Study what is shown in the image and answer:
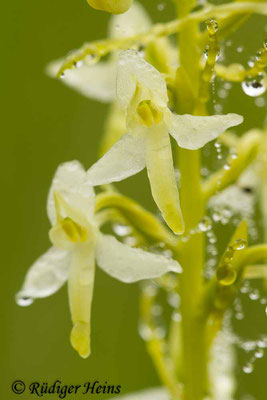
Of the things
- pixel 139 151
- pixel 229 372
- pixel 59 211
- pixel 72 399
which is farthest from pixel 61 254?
pixel 72 399

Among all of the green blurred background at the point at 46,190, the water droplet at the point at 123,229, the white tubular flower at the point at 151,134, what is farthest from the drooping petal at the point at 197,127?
the green blurred background at the point at 46,190

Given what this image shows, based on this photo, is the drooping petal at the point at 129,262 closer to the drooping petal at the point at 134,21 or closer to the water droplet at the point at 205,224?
the water droplet at the point at 205,224

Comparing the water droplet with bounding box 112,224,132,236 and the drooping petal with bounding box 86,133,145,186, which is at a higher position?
the water droplet with bounding box 112,224,132,236

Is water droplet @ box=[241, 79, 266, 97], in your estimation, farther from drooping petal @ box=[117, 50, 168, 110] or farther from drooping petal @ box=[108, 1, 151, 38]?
drooping petal @ box=[108, 1, 151, 38]

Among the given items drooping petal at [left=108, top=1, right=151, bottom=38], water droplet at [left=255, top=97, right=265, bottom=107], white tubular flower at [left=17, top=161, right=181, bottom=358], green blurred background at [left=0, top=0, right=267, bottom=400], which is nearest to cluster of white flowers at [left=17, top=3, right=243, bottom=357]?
white tubular flower at [left=17, top=161, right=181, bottom=358]

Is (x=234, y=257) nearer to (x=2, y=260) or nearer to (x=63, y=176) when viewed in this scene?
(x=63, y=176)
